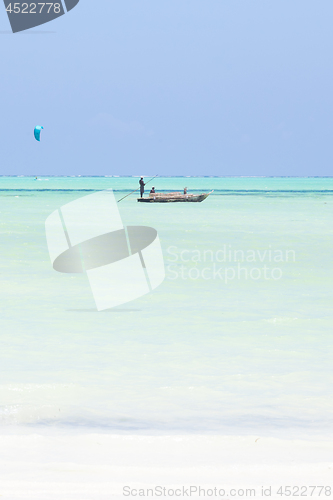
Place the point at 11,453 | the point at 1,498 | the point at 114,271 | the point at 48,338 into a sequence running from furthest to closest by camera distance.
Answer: the point at 114,271 → the point at 48,338 → the point at 11,453 → the point at 1,498

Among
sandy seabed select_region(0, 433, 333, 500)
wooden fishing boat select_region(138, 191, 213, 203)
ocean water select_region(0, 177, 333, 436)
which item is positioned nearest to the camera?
sandy seabed select_region(0, 433, 333, 500)

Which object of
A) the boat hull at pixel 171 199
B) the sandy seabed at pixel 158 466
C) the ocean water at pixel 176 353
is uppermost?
the sandy seabed at pixel 158 466

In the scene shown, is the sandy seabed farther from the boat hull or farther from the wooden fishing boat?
the boat hull

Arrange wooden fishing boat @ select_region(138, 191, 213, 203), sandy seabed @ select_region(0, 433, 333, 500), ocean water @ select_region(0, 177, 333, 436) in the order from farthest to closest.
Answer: wooden fishing boat @ select_region(138, 191, 213, 203), ocean water @ select_region(0, 177, 333, 436), sandy seabed @ select_region(0, 433, 333, 500)

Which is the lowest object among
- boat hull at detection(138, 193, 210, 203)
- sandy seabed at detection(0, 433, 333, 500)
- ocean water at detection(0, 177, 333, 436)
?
boat hull at detection(138, 193, 210, 203)

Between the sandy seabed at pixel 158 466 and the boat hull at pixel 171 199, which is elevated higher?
the sandy seabed at pixel 158 466

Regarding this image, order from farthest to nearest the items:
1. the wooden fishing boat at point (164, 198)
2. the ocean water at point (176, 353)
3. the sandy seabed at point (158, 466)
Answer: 1. the wooden fishing boat at point (164, 198)
2. the ocean water at point (176, 353)
3. the sandy seabed at point (158, 466)

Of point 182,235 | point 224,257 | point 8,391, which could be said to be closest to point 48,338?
point 8,391

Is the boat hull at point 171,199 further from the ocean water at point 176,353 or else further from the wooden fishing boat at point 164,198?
the ocean water at point 176,353

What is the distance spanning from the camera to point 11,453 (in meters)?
4.28

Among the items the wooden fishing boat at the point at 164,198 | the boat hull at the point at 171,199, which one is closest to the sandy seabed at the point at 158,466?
the wooden fishing boat at the point at 164,198

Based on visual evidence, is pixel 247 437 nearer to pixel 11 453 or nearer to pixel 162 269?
pixel 11 453

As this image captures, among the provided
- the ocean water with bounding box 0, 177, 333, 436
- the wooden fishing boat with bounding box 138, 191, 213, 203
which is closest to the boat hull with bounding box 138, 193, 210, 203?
the wooden fishing boat with bounding box 138, 191, 213, 203

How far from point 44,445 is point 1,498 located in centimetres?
85
